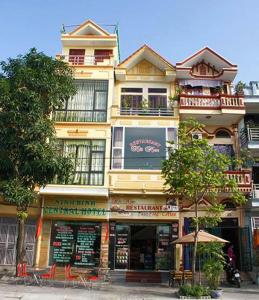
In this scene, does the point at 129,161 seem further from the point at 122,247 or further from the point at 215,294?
the point at 215,294

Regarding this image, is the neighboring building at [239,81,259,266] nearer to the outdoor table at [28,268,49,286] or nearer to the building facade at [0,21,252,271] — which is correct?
the building facade at [0,21,252,271]

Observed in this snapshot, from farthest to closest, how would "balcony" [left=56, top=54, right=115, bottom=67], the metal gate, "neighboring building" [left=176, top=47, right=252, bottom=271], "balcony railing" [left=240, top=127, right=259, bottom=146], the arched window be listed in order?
1. "balcony" [left=56, top=54, right=115, bottom=67]
2. the arched window
3. "balcony railing" [left=240, top=127, right=259, bottom=146]
4. "neighboring building" [left=176, top=47, right=252, bottom=271]
5. the metal gate

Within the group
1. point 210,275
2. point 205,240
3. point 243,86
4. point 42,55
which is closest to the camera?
point 210,275

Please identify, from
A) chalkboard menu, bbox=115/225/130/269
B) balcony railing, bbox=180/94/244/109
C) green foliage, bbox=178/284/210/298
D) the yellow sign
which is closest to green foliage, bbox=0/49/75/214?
the yellow sign

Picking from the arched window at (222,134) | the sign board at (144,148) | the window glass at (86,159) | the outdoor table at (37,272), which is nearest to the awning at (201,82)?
the arched window at (222,134)

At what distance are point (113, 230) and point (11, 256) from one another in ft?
16.8

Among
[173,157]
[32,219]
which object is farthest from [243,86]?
[32,219]

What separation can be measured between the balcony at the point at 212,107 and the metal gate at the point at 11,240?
9.98 metres

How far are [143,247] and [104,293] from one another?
5806 mm

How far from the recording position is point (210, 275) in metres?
13.5

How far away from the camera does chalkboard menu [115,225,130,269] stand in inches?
728

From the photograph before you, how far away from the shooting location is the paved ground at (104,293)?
12508 mm

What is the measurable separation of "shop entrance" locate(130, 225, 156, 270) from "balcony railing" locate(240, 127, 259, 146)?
676 cm

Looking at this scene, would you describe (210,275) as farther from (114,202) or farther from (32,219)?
(32,219)
